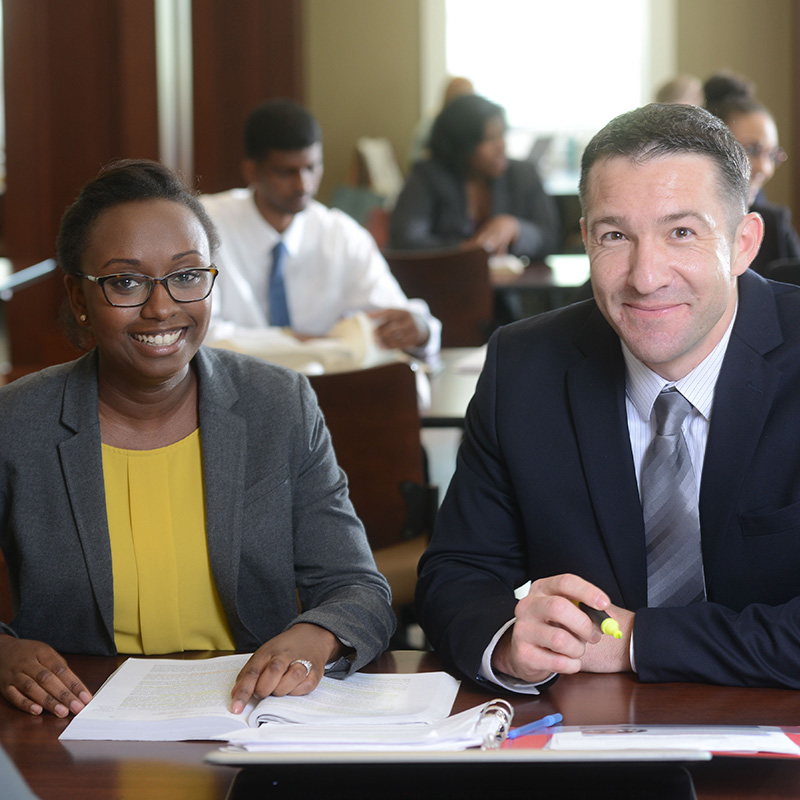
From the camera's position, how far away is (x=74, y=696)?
1241 millimetres

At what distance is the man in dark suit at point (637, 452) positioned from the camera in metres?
1.26

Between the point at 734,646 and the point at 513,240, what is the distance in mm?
4097

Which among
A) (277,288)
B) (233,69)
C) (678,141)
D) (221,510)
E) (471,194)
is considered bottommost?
(221,510)

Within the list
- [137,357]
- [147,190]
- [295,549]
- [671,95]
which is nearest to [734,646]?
[295,549]

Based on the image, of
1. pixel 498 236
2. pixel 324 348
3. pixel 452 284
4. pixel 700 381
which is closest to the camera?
pixel 700 381

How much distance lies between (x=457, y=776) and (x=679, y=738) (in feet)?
0.79

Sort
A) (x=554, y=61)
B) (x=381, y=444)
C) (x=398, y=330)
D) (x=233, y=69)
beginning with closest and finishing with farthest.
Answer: (x=381, y=444) → (x=398, y=330) → (x=233, y=69) → (x=554, y=61)

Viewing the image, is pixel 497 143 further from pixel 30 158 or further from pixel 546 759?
pixel 546 759

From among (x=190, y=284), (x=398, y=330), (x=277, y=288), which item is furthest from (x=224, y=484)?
(x=277, y=288)

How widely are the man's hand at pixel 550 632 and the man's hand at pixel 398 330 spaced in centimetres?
189

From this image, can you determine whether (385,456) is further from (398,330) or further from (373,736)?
(373,736)

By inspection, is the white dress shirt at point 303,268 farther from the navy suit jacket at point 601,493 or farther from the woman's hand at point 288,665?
the woman's hand at point 288,665

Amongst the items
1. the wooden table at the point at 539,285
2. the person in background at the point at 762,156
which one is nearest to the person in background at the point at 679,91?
→ the wooden table at the point at 539,285

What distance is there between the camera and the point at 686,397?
1.45 meters
